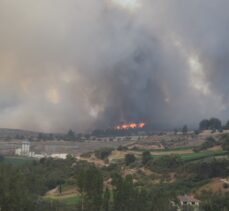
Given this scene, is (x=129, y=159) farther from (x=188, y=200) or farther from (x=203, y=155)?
(x=188, y=200)

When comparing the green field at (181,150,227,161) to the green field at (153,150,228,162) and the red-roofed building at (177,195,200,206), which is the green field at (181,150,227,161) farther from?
the red-roofed building at (177,195,200,206)

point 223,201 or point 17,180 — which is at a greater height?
point 17,180

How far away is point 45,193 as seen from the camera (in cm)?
10256

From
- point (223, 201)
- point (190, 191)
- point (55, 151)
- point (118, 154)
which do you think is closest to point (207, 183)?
point (190, 191)

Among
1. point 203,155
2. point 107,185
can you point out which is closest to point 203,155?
point 203,155

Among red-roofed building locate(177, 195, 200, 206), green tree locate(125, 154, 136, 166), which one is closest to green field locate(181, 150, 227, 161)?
green tree locate(125, 154, 136, 166)

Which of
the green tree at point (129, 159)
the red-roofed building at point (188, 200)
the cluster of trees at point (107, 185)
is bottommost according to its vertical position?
the red-roofed building at point (188, 200)

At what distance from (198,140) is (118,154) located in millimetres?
34847

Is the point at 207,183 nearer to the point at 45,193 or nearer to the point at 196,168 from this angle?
the point at 196,168

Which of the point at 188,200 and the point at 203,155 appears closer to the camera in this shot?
the point at 188,200

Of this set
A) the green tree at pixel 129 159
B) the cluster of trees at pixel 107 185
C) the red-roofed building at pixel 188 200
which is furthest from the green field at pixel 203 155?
the red-roofed building at pixel 188 200

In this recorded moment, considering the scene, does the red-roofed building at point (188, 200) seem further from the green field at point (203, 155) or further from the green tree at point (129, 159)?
the green tree at point (129, 159)

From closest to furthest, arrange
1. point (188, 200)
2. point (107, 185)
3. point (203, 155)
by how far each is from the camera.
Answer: point (188, 200)
point (107, 185)
point (203, 155)

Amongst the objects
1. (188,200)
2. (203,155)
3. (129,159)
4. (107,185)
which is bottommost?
(188,200)
